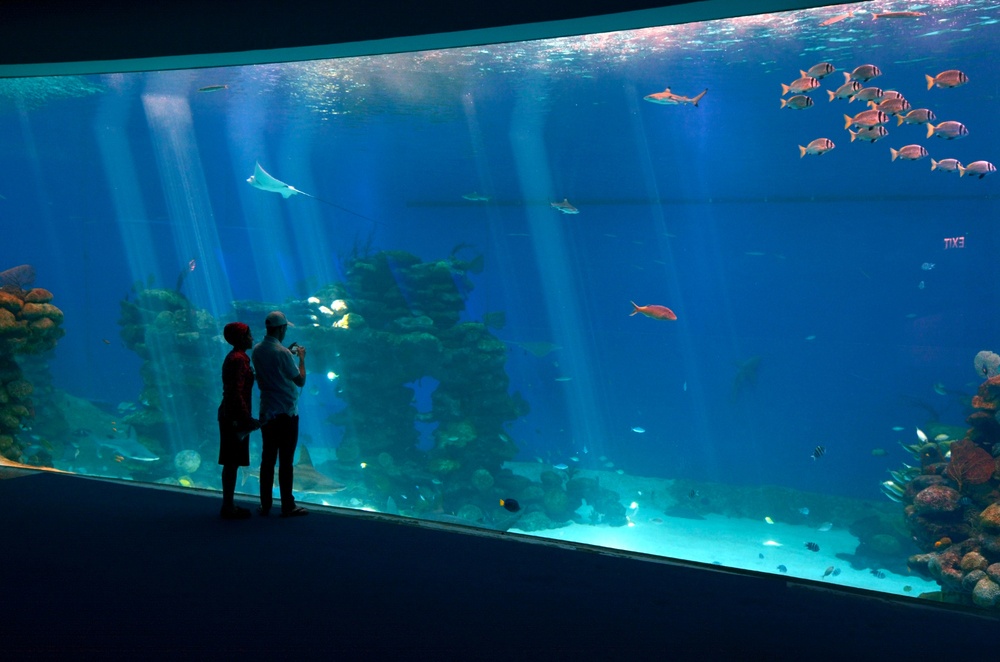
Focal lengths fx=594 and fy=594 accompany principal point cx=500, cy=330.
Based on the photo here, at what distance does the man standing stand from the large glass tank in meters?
4.29

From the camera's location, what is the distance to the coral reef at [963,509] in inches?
331

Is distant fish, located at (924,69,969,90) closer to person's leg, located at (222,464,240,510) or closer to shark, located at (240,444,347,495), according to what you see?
person's leg, located at (222,464,240,510)

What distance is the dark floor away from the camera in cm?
262

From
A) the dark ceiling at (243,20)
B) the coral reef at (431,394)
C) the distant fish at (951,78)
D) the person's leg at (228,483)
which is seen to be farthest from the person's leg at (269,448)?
the coral reef at (431,394)

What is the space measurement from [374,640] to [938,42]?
20114 mm

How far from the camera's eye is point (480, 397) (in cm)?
1476

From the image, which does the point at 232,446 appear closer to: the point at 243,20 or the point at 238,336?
the point at 238,336

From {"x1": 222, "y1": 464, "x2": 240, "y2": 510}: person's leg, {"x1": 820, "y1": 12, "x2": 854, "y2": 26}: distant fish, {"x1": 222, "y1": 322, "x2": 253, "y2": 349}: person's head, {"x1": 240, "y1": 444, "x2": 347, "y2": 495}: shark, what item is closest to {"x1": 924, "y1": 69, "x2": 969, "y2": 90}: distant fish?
{"x1": 222, "y1": 322, "x2": 253, "y2": 349}: person's head

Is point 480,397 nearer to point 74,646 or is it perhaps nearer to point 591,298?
point 74,646

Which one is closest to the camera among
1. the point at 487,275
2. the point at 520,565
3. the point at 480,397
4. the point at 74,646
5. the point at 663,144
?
the point at 74,646

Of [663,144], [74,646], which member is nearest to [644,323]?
[663,144]

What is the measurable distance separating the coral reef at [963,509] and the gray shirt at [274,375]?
9.15m

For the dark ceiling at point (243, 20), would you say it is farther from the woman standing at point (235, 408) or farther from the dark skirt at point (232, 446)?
the dark skirt at point (232, 446)

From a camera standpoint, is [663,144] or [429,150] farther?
[429,150]
